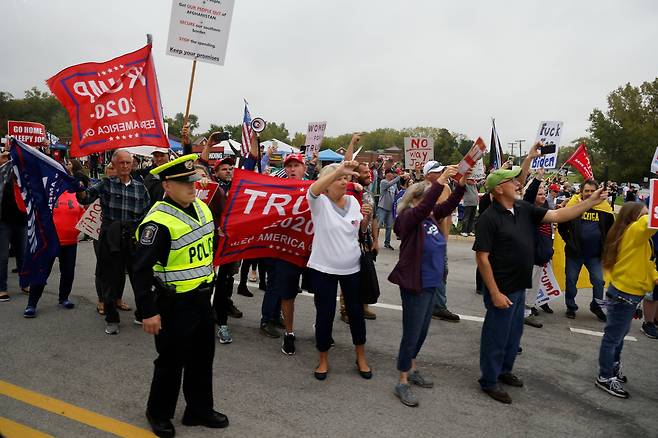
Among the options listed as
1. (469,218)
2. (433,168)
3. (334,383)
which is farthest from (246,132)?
(469,218)

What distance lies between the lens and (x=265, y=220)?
4.66 metres

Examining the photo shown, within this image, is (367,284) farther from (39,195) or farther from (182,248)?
(39,195)

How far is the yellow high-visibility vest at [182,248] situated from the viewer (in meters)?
2.96

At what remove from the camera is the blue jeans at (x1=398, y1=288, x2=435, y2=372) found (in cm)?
376

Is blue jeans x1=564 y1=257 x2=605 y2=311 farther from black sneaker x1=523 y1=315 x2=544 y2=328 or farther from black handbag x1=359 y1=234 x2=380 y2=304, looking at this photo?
black handbag x1=359 y1=234 x2=380 y2=304

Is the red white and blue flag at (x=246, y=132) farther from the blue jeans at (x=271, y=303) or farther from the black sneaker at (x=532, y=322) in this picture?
the black sneaker at (x=532, y=322)

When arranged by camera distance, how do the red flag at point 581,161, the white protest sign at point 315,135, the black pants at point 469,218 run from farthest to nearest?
the black pants at point 469,218 < the white protest sign at point 315,135 < the red flag at point 581,161

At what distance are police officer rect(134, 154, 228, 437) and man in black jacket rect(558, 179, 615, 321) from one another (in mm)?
5181

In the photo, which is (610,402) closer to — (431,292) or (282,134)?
(431,292)

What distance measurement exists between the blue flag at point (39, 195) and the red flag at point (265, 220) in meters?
2.00

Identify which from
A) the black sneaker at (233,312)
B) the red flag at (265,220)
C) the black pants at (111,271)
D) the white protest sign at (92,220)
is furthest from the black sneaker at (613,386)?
the white protest sign at (92,220)

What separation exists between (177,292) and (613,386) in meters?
3.83

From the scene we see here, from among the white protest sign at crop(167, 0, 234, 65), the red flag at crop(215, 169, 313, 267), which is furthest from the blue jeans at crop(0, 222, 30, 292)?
the white protest sign at crop(167, 0, 234, 65)

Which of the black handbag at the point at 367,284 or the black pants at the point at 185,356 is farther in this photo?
the black handbag at the point at 367,284
